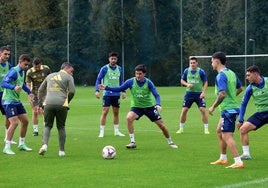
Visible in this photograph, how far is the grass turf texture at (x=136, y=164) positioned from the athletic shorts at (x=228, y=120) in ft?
2.45

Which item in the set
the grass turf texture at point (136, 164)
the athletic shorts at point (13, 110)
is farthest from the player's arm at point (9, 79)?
the grass turf texture at point (136, 164)

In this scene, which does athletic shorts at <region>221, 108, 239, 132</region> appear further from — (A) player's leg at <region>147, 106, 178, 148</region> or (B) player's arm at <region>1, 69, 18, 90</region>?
(B) player's arm at <region>1, 69, 18, 90</region>

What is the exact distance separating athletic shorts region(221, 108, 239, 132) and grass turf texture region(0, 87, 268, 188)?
0.75 m

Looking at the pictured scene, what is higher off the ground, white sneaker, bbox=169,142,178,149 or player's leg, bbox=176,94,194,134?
player's leg, bbox=176,94,194,134

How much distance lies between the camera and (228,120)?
39.3 feet

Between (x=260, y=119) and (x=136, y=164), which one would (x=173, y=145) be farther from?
(x=260, y=119)

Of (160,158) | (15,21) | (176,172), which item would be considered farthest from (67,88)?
(15,21)

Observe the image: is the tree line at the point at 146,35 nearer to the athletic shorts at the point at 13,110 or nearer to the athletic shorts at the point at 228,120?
the athletic shorts at the point at 13,110

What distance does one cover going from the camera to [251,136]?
59.1ft

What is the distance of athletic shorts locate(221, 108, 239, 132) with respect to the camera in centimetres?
1192

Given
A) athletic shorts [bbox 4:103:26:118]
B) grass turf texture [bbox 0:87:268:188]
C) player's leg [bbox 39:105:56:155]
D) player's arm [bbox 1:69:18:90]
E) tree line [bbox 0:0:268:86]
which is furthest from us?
tree line [bbox 0:0:268:86]

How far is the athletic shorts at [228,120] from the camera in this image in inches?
469

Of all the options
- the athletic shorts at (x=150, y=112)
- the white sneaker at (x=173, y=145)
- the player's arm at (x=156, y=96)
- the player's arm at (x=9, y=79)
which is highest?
the player's arm at (x=9, y=79)

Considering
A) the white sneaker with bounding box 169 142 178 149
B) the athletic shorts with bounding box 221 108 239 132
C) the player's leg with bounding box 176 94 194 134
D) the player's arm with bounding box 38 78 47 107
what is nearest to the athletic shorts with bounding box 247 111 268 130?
the athletic shorts with bounding box 221 108 239 132
